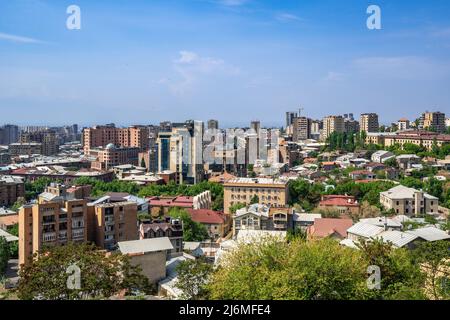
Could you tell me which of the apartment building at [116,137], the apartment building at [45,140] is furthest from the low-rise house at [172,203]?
the apartment building at [45,140]

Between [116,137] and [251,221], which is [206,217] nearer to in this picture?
[251,221]

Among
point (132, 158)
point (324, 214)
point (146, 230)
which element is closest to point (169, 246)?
point (146, 230)

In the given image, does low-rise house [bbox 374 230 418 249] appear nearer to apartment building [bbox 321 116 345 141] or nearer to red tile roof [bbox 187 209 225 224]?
red tile roof [bbox 187 209 225 224]

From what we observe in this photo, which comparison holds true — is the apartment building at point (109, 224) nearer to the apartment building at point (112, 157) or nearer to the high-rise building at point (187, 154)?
the high-rise building at point (187, 154)

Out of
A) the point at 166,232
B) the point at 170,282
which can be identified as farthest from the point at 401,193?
the point at 170,282

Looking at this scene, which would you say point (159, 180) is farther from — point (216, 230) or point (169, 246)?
point (169, 246)

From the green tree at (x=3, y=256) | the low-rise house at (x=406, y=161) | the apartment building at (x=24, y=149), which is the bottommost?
the green tree at (x=3, y=256)

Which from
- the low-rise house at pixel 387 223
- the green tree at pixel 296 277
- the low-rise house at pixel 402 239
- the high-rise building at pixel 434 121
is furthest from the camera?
the high-rise building at pixel 434 121
